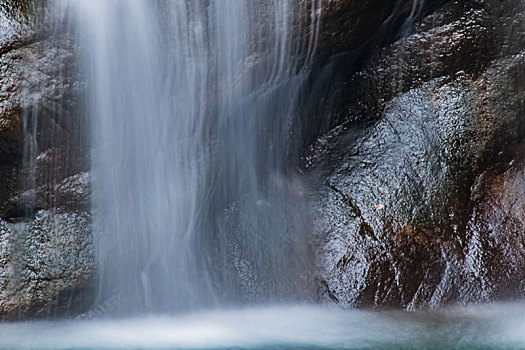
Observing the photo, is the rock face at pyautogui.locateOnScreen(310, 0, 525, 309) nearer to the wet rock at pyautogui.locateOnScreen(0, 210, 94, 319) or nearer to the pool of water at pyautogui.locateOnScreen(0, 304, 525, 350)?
the pool of water at pyautogui.locateOnScreen(0, 304, 525, 350)

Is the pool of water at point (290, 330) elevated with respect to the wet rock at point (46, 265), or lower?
lower

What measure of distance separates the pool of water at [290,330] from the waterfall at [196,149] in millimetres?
264

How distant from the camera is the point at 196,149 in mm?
5379

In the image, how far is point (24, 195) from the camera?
5.04m

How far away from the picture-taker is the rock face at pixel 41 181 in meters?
4.81

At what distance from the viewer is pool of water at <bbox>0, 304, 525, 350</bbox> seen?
14.3 ft

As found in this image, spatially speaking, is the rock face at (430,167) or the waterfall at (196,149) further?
the rock face at (430,167)

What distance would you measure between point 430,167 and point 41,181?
9.96ft

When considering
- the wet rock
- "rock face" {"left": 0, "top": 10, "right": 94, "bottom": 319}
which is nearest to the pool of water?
the wet rock

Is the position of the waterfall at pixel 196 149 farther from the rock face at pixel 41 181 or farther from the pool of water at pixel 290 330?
the pool of water at pixel 290 330

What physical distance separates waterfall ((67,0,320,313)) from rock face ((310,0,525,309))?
0.36m

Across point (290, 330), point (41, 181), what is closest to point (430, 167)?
point (290, 330)

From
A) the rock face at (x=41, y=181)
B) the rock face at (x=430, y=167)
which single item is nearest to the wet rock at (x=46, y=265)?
the rock face at (x=41, y=181)

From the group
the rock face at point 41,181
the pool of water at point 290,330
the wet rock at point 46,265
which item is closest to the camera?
the pool of water at point 290,330
